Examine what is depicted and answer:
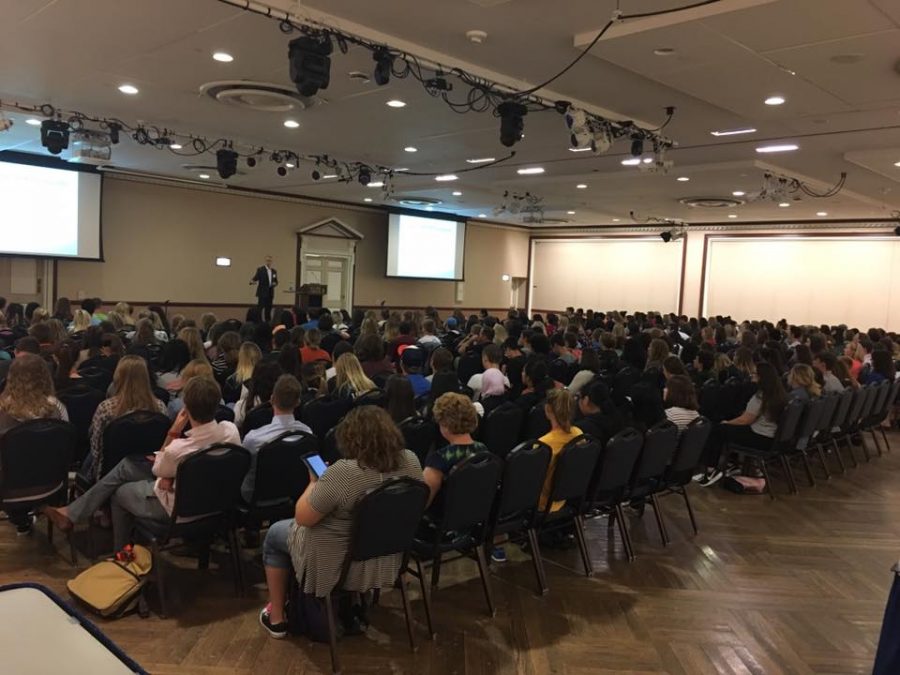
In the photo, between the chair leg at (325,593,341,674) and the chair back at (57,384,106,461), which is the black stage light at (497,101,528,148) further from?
the chair leg at (325,593,341,674)

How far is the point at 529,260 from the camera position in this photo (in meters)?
23.3

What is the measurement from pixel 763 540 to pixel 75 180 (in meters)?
13.2

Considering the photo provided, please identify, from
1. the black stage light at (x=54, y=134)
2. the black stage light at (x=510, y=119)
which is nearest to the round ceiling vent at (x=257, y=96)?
the black stage light at (x=510, y=119)

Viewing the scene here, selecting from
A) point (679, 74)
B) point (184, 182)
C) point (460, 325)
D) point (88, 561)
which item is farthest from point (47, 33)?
point (184, 182)

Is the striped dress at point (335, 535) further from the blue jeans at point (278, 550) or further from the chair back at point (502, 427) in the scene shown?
the chair back at point (502, 427)

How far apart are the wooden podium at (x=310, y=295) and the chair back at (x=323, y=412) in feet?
35.6

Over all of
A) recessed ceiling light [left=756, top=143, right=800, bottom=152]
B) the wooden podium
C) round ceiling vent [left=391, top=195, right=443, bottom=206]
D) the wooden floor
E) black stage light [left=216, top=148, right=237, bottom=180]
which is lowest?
the wooden floor

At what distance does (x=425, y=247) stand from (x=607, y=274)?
6.52 metres

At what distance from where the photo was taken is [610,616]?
12.2ft

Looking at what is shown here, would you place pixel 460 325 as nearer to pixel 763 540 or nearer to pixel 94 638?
pixel 763 540

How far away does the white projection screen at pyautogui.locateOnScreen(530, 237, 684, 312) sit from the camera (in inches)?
801

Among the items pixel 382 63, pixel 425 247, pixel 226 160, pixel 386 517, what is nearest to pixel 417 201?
pixel 425 247

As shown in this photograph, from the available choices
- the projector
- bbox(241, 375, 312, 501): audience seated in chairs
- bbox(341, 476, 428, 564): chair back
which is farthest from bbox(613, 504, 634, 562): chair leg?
the projector

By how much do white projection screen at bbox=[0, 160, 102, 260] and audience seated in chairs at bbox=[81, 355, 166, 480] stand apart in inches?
387
